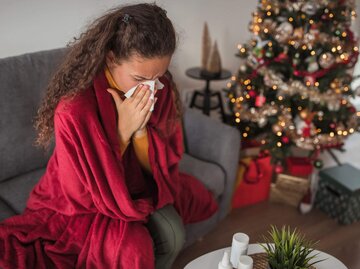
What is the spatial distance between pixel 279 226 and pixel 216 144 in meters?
0.61

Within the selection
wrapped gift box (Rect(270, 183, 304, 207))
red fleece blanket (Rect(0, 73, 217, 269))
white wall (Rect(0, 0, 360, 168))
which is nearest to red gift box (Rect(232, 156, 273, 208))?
wrapped gift box (Rect(270, 183, 304, 207))

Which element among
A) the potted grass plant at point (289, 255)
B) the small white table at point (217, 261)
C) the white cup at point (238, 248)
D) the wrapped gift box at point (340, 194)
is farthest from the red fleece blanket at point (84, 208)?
the wrapped gift box at point (340, 194)

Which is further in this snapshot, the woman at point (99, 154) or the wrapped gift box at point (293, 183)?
the wrapped gift box at point (293, 183)

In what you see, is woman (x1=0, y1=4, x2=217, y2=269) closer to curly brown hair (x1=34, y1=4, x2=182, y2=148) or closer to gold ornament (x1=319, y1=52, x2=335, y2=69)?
curly brown hair (x1=34, y1=4, x2=182, y2=148)

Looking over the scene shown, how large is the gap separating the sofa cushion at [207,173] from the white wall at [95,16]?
491 mm

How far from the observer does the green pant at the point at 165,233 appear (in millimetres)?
1562

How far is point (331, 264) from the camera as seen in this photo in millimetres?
1421

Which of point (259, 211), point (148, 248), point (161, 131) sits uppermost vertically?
point (161, 131)

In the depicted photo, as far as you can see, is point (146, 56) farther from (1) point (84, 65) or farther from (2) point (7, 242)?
(2) point (7, 242)

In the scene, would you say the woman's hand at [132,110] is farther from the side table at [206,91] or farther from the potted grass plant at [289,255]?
the side table at [206,91]

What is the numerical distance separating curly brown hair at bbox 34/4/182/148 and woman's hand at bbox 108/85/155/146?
114 mm

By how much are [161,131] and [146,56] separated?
444mm

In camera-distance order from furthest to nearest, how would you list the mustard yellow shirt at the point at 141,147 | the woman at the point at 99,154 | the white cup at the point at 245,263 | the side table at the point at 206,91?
the side table at the point at 206,91
the mustard yellow shirt at the point at 141,147
the woman at the point at 99,154
the white cup at the point at 245,263

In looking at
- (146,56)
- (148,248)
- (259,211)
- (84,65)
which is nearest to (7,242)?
(148,248)
